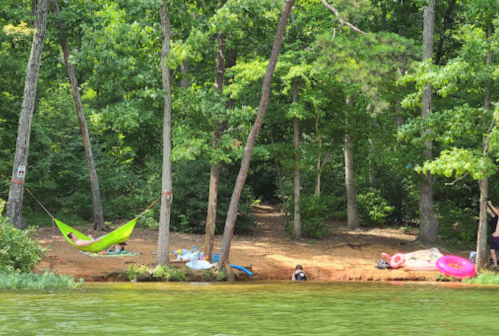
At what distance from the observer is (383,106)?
17531mm

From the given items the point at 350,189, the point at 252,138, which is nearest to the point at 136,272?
the point at 252,138

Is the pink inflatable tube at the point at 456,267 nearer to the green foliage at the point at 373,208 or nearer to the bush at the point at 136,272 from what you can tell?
the bush at the point at 136,272

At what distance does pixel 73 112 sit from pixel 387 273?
14.5 meters

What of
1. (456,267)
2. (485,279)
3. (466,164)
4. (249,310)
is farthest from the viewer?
(456,267)

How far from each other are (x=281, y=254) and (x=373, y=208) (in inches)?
278

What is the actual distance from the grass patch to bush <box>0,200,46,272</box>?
1.13 feet

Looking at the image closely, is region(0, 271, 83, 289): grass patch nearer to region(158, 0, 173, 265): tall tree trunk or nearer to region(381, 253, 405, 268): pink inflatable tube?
region(158, 0, 173, 265): tall tree trunk

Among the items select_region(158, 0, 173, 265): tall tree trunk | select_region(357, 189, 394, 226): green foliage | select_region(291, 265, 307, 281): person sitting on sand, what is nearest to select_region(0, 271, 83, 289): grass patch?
select_region(158, 0, 173, 265): tall tree trunk

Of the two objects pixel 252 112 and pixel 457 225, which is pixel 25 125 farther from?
pixel 457 225

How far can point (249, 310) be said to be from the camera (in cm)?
873

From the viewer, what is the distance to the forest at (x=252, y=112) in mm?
14461

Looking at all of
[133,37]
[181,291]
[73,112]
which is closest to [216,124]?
[133,37]

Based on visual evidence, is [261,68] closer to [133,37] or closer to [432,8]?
[133,37]

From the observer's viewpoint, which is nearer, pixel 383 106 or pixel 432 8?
pixel 383 106
